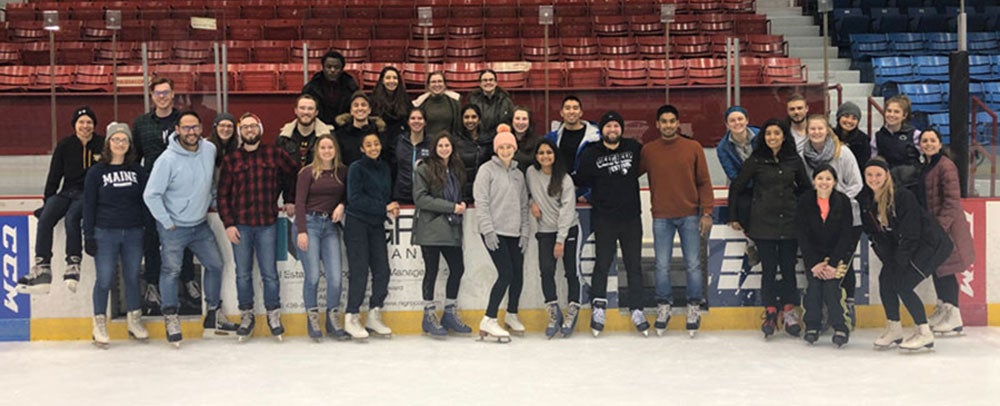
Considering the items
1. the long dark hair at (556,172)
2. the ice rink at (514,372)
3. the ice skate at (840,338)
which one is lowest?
the ice rink at (514,372)

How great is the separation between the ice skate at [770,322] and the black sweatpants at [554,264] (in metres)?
1.18

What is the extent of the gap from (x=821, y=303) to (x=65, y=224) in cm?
475

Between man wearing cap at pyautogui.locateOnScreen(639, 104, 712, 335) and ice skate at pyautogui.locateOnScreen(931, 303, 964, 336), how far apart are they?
1520 millimetres

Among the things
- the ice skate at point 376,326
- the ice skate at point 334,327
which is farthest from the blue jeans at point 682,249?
the ice skate at point 334,327

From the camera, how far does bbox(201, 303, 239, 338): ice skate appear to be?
6.92 m

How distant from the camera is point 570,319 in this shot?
688cm

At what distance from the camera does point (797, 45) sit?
12234 mm

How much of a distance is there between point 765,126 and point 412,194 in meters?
2.29

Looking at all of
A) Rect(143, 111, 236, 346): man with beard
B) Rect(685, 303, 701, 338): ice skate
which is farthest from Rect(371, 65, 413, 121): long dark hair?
Rect(685, 303, 701, 338): ice skate

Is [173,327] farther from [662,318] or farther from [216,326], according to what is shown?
[662,318]

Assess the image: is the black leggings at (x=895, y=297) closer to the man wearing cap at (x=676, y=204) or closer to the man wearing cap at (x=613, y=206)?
the man wearing cap at (x=676, y=204)

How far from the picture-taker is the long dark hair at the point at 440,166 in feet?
22.2

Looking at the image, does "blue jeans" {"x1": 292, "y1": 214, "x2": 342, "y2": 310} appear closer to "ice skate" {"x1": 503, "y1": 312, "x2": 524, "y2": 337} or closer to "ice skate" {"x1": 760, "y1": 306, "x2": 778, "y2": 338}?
"ice skate" {"x1": 503, "y1": 312, "x2": 524, "y2": 337}

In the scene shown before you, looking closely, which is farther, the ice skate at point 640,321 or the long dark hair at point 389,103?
the long dark hair at point 389,103
